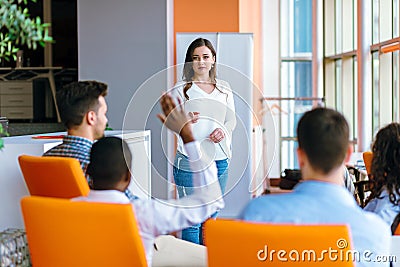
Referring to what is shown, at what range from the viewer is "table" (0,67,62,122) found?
9445mm

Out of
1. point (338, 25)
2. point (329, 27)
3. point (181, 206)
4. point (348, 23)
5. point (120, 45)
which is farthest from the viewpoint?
point (329, 27)

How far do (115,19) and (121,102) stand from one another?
822 millimetres

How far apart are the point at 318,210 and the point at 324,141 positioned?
0.67 feet

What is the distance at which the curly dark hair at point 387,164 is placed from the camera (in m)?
3.01

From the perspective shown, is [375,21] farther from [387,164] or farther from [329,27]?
[387,164]

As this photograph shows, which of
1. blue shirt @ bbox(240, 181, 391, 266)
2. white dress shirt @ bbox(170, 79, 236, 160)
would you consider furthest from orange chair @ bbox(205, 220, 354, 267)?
white dress shirt @ bbox(170, 79, 236, 160)

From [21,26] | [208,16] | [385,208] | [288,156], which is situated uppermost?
Answer: [208,16]

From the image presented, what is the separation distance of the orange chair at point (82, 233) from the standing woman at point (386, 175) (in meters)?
1.11

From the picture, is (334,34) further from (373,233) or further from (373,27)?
(373,233)

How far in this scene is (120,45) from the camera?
721cm

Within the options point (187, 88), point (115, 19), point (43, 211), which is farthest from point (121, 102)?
point (43, 211)

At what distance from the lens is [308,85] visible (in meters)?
12.7

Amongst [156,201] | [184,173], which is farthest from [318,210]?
[184,173]

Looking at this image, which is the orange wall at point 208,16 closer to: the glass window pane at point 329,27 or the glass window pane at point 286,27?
the glass window pane at point 329,27
